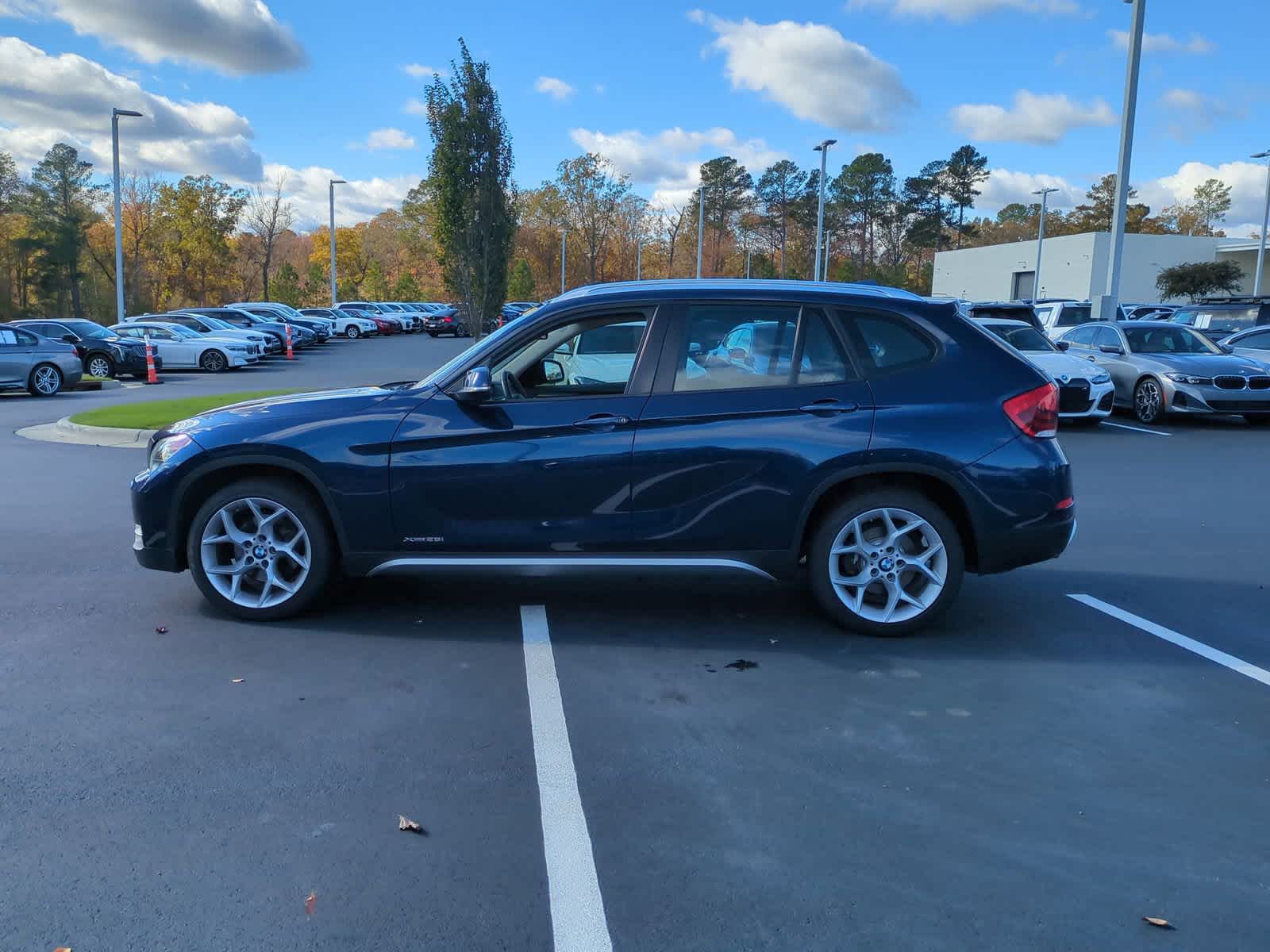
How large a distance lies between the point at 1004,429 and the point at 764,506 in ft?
4.14

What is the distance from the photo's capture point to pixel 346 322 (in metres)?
52.0

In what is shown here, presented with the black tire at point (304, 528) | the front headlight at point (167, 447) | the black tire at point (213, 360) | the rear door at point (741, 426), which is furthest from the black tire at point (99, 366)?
the rear door at point (741, 426)

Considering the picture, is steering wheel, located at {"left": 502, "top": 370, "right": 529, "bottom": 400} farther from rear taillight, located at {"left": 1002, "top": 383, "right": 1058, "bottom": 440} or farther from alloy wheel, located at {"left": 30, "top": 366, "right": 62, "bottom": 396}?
alloy wheel, located at {"left": 30, "top": 366, "right": 62, "bottom": 396}

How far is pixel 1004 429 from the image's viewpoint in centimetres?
520

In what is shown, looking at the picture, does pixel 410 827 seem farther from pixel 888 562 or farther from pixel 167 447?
pixel 167 447

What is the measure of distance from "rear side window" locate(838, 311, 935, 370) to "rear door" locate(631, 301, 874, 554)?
0.10m

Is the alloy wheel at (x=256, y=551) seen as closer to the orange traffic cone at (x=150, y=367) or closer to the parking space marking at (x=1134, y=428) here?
the parking space marking at (x=1134, y=428)

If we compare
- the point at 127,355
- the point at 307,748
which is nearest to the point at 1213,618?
the point at 307,748

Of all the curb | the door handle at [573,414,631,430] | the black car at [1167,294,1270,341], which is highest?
the black car at [1167,294,1270,341]

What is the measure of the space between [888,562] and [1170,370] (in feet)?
41.4

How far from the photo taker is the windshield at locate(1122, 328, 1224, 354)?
16.6m

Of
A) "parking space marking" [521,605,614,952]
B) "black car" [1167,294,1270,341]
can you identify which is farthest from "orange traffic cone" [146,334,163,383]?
"black car" [1167,294,1270,341]

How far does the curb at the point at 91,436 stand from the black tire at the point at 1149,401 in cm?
1414

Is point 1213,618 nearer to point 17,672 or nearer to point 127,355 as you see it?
point 17,672
